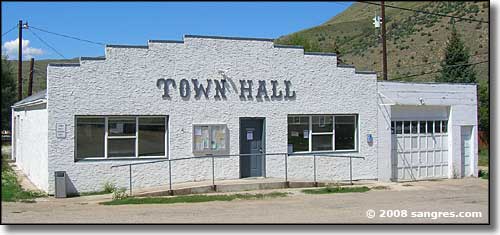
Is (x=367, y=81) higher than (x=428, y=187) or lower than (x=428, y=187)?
higher

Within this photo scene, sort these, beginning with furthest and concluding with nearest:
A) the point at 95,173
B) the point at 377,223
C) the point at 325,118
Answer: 1. the point at 325,118
2. the point at 95,173
3. the point at 377,223

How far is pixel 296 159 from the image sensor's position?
19641 millimetres

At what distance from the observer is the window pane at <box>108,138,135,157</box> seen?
17469 mm

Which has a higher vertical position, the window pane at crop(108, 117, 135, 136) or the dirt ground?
the window pane at crop(108, 117, 135, 136)

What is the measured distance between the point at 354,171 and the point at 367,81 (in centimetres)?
307

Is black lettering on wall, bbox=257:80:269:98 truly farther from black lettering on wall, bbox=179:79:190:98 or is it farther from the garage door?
the garage door

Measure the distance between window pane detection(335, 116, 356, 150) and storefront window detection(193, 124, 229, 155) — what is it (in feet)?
13.2

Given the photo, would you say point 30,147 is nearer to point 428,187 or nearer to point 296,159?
point 296,159

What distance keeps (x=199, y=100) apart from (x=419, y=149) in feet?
28.9

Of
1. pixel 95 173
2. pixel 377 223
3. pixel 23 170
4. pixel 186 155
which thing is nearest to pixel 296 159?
Answer: pixel 186 155

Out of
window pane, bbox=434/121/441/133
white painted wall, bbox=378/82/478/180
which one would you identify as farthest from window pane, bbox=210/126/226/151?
window pane, bbox=434/121/441/133

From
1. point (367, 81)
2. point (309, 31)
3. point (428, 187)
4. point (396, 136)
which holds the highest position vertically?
point (309, 31)

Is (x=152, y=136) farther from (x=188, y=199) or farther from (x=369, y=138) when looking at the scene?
(x=369, y=138)

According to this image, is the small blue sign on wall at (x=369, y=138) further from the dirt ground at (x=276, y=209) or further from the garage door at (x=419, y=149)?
the dirt ground at (x=276, y=209)
